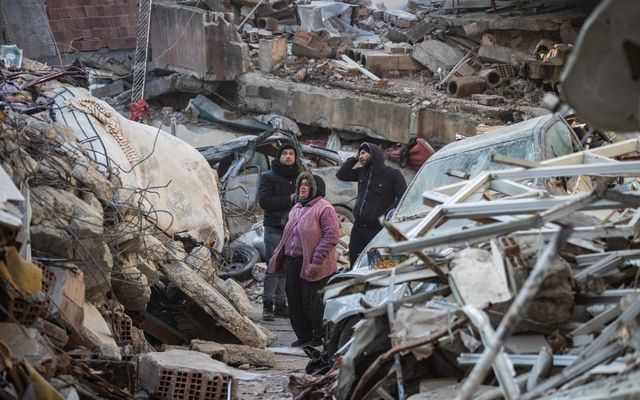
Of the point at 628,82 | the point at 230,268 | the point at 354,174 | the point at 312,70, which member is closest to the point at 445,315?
the point at 628,82

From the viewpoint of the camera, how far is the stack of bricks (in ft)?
83.3

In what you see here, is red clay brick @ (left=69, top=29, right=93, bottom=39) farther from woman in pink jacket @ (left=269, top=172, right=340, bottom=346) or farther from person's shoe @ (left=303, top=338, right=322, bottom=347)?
person's shoe @ (left=303, top=338, right=322, bottom=347)

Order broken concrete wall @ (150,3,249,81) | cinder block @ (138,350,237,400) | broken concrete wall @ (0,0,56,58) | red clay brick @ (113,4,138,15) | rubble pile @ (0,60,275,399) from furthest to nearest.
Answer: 1. red clay brick @ (113,4,138,15)
2. broken concrete wall @ (150,3,249,81)
3. broken concrete wall @ (0,0,56,58)
4. cinder block @ (138,350,237,400)
5. rubble pile @ (0,60,275,399)

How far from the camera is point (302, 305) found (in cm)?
1112

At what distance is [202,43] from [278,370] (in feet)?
49.6

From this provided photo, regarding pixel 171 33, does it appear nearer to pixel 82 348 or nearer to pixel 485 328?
pixel 82 348

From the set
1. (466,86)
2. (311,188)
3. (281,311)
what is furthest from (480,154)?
(466,86)

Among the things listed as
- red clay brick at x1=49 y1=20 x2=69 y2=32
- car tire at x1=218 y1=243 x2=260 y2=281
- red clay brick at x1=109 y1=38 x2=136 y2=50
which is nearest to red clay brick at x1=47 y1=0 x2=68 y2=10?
red clay brick at x1=49 y1=20 x2=69 y2=32

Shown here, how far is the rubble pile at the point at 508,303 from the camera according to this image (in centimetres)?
516

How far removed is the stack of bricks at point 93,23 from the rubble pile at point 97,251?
11997 mm

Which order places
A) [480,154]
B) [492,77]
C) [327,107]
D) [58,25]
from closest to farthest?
[480,154], [492,77], [327,107], [58,25]

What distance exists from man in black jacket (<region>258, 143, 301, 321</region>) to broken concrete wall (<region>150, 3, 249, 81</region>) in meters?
11.8

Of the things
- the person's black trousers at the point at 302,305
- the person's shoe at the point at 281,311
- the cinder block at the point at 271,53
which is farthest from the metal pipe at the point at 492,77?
the person's black trousers at the point at 302,305

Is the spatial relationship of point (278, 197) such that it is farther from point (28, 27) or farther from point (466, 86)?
point (28, 27)
